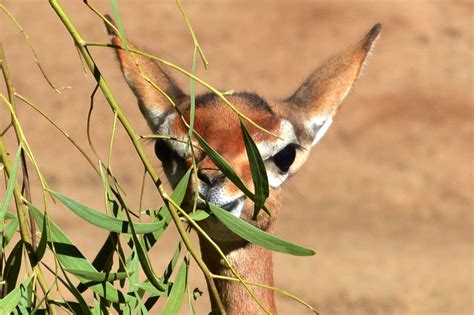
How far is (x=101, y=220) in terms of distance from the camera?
2.99 m

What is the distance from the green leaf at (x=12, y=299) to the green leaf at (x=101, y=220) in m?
0.26

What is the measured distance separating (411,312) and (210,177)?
6390mm

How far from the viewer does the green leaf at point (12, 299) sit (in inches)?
120

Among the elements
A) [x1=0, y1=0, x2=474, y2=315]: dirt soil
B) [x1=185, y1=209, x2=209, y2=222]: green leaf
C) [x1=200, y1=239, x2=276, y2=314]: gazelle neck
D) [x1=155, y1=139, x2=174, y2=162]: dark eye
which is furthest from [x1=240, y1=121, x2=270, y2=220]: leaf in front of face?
[x1=0, y1=0, x2=474, y2=315]: dirt soil

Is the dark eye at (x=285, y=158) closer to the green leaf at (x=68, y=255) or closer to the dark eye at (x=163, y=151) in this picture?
the dark eye at (x=163, y=151)

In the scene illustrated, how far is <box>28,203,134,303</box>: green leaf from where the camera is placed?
123 inches

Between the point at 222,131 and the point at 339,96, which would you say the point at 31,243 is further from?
the point at 339,96

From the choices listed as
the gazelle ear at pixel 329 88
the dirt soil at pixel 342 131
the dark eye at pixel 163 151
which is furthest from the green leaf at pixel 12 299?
the dirt soil at pixel 342 131

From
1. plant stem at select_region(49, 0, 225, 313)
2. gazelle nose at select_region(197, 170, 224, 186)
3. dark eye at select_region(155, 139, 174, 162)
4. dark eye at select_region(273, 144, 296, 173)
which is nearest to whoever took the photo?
plant stem at select_region(49, 0, 225, 313)

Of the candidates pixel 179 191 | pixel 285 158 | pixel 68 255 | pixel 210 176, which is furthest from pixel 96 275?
pixel 285 158

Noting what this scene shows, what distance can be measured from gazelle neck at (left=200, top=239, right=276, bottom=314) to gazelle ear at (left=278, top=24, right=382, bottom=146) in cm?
63

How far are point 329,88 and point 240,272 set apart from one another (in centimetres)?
98

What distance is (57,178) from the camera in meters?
13.7

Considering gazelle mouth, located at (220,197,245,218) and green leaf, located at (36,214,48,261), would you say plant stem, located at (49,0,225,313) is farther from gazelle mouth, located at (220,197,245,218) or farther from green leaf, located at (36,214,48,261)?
gazelle mouth, located at (220,197,245,218)
